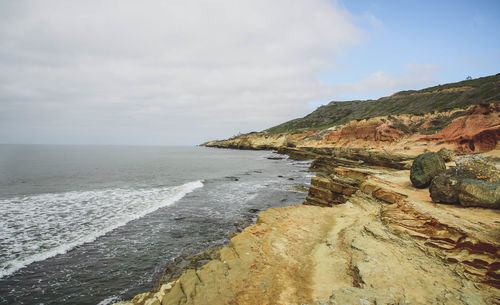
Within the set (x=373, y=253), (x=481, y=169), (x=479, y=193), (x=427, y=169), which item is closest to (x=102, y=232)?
(x=373, y=253)

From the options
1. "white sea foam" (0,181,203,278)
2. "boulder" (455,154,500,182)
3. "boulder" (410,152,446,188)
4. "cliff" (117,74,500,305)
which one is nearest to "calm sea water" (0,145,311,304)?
"white sea foam" (0,181,203,278)

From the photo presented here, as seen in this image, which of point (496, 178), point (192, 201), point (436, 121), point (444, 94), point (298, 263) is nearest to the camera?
point (298, 263)

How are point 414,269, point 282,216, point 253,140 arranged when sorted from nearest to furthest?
point 414,269 < point 282,216 < point 253,140

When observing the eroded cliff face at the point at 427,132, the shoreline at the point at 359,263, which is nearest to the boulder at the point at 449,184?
the shoreline at the point at 359,263

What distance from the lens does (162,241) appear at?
1106 centimetres

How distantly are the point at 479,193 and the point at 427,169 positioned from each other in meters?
3.90

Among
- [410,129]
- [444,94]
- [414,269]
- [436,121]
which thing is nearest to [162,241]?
[414,269]

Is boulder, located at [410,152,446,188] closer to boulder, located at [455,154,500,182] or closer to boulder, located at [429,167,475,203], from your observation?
boulder, located at [455,154,500,182]

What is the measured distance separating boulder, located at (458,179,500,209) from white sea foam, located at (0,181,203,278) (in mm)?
16519

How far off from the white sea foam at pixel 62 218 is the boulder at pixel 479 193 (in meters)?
16.5

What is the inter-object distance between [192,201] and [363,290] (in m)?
15.8

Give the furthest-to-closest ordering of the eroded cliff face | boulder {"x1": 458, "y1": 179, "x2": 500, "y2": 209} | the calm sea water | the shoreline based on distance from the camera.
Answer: the eroded cliff face → the calm sea water → boulder {"x1": 458, "y1": 179, "x2": 500, "y2": 209} → the shoreline

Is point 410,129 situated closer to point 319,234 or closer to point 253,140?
point 319,234

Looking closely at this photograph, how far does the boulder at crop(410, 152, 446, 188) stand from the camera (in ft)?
36.5
